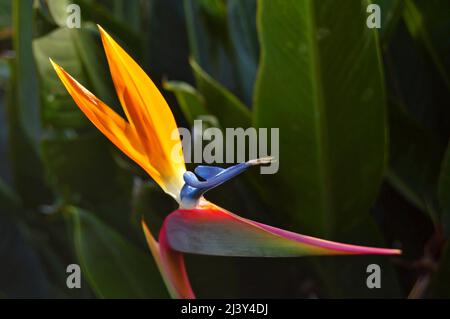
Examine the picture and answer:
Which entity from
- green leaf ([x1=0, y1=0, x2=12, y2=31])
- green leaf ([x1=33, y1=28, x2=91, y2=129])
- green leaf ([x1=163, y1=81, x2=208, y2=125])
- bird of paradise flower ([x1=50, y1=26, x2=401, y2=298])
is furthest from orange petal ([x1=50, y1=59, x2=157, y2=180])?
green leaf ([x1=0, y1=0, x2=12, y2=31])

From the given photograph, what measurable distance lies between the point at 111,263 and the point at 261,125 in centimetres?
27

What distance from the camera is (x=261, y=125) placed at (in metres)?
0.86

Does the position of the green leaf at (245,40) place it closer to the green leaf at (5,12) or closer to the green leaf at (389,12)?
the green leaf at (389,12)

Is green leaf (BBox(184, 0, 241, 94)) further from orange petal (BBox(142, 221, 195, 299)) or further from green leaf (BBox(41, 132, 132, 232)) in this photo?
orange petal (BBox(142, 221, 195, 299))

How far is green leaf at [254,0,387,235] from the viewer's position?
31.4 inches

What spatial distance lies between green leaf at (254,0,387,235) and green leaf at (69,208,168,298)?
8.1 inches

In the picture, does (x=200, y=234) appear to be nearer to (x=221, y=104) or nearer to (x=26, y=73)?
(x=221, y=104)

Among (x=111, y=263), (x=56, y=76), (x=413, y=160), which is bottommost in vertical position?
(x=111, y=263)

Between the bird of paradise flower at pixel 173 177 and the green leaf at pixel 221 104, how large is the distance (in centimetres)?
17

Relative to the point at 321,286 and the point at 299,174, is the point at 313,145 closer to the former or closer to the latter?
the point at 299,174

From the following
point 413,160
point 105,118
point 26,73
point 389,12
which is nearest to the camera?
point 105,118

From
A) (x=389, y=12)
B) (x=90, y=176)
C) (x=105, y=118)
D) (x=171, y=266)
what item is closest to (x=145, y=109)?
(x=105, y=118)

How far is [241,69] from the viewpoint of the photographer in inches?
38.1
